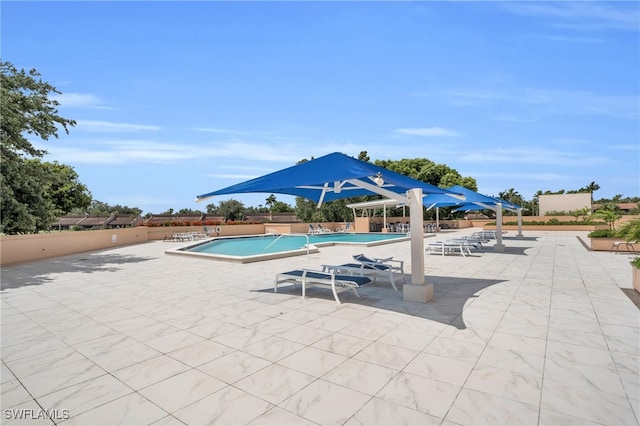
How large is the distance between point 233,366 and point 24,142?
13334mm

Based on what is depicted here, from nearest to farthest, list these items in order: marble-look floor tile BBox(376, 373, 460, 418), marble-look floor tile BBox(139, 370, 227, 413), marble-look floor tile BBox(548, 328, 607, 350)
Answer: marble-look floor tile BBox(376, 373, 460, 418) < marble-look floor tile BBox(139, 370, 227, 413) < marble-look floor tile BBox(548, 328, 607, 350)

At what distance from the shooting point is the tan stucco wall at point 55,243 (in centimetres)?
1180

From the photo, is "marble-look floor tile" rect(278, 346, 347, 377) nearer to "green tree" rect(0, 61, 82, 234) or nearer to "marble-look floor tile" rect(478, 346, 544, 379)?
"marble-look floor tile" rect(478, 346, 544, 379)

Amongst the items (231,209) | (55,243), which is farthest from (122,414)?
(231,209)

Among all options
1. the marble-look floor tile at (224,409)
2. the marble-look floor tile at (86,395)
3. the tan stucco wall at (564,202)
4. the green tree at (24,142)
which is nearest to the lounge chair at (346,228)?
the green tree at (24,142)

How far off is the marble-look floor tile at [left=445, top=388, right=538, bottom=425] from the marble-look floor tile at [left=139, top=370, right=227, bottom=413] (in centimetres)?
194

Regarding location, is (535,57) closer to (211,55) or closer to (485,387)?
(211,55)

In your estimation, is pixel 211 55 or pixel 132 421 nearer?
pixel 132 421

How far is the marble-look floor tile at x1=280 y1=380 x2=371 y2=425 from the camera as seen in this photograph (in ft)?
8.01

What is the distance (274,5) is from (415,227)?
737 centimetres

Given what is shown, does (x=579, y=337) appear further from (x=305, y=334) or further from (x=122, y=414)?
(x=122, y=414)

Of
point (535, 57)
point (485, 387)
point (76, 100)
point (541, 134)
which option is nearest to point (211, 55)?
point (76, 100)

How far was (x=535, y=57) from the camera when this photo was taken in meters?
10.2

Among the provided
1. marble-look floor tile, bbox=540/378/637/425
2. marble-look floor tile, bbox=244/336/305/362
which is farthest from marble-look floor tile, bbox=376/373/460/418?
marble-look floor tile, bbox=244/336/305/362
